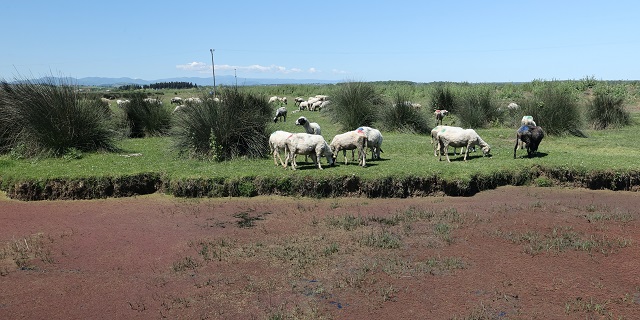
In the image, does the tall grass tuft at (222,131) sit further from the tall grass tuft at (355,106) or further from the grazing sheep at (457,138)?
the tall grass tuft at (355,106)

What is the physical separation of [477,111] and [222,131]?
14577mm

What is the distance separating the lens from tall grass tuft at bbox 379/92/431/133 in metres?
24.6

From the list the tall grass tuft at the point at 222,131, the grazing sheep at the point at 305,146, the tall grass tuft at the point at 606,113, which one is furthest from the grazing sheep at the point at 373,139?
the tall grass tuft at the point at 606,113

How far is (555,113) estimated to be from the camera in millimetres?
21844

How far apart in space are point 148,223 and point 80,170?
4481 millimetres

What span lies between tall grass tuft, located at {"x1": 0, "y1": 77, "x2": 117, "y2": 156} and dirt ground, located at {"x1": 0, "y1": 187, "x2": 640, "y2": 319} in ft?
16.1

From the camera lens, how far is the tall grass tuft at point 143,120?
24484 millimetres

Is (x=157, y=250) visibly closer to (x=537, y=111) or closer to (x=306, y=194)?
(x=306, y=194)

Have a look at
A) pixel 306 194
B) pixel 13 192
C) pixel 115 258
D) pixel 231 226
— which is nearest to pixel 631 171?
pixel 306 194

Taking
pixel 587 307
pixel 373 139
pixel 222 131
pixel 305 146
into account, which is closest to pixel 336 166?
pixel 305 146

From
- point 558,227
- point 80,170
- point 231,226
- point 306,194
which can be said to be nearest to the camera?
point 558,227

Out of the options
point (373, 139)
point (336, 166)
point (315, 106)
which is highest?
point (373, 139)

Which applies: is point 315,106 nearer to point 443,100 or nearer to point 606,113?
point 443,100

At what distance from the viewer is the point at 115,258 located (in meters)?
9.36
